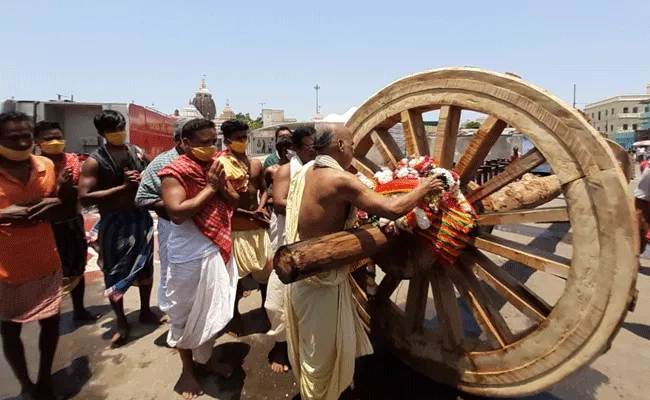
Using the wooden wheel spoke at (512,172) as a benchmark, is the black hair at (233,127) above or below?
above

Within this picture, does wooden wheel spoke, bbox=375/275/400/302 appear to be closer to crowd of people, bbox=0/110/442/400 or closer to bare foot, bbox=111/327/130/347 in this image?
crowd of people, bbox=0/110/442/400

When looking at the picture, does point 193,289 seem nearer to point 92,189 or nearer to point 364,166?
point 92,189

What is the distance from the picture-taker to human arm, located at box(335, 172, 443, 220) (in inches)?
76.4

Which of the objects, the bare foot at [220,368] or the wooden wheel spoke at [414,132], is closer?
the wooden wheel spoke at [414,132]

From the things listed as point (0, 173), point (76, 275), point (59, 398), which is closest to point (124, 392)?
point (59, 398)

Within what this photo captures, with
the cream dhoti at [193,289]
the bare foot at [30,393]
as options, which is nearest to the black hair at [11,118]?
the cream dhoti at [193,289]

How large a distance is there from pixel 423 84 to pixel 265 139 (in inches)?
1628

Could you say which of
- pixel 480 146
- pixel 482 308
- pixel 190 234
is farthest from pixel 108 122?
pixel 482 308

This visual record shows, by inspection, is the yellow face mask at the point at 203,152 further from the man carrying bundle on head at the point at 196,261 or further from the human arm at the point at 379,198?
the human arm at the point at 379,198

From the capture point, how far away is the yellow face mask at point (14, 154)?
240cm

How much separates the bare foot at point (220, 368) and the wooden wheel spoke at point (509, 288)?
1.94 meters

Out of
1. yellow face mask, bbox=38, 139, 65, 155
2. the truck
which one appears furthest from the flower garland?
the truck

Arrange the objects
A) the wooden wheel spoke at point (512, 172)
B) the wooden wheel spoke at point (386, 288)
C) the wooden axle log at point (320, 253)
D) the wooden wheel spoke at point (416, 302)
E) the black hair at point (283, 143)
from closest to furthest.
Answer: the wooden axle log at point (320, 253) → the wooden wheel spoke at point (512, 172) → the wooden wheel spoke at point (416, 302) → the wooden wheel spoke at point (386, 288) → the black hair at point (283, 143)

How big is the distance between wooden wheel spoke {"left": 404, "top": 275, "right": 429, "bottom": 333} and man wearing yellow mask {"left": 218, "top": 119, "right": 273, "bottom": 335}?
148cm
